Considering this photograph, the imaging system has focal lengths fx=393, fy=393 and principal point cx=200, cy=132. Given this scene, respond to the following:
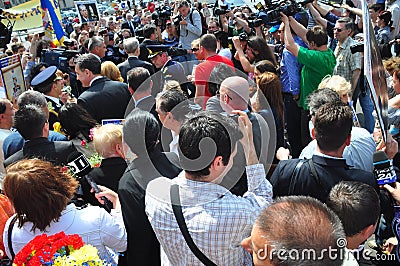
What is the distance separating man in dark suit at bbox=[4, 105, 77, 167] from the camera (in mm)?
2797

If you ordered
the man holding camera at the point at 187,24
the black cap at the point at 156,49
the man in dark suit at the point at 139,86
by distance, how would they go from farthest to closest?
the man holding camera at the point at 187,24, the black cap at the point at 156,49, the man in dark suit at the point at 139,86

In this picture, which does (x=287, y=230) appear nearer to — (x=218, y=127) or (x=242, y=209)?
(x=242, y=209)

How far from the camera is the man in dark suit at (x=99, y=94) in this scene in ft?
13.2

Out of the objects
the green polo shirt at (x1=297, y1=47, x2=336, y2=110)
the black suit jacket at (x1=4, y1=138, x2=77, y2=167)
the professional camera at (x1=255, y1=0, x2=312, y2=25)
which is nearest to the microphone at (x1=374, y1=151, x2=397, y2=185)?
the black suit jacket at (x1=4, y1=138, x2=77, y2=167)

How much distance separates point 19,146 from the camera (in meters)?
3.14

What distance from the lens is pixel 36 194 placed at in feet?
6.31

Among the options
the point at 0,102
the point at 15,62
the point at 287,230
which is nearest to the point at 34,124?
the point at 0,102

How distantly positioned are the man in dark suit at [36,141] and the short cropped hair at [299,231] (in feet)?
6.36

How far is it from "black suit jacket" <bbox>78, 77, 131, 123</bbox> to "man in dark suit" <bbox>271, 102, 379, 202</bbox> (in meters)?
2.47

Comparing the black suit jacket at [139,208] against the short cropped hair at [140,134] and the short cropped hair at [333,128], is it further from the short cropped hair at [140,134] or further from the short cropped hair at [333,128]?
the short cropped hair at [333,128]

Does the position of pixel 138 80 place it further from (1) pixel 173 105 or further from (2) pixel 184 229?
(2) pixel 184 229

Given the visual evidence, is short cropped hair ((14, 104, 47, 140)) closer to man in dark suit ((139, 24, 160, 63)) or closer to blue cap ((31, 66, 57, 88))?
blue cap ((31, 66, 57, 88))

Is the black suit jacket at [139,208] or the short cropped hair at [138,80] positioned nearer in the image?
the black suit jacket at [139,208]

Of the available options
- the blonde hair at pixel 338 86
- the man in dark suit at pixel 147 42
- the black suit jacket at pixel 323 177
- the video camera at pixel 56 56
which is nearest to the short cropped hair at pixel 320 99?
the blonde hair at pixel 338 86
